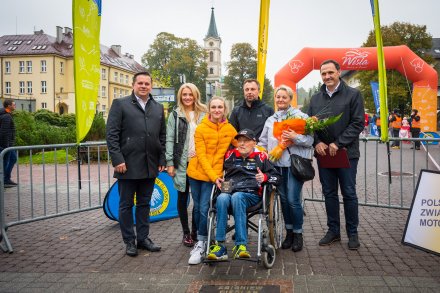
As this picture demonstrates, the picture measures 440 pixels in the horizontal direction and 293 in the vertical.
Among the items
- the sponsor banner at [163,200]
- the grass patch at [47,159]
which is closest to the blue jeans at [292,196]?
the sponsor banner at [163,200]

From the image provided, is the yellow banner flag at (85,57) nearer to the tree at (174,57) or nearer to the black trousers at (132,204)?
the black trousers at (132,204)

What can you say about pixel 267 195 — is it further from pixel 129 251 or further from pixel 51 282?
pixel 51 282

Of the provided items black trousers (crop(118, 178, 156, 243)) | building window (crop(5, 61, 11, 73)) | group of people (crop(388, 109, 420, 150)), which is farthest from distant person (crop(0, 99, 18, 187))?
building window (crop(5, 61, 11, 73))

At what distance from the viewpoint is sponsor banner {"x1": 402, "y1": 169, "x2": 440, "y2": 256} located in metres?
4.20

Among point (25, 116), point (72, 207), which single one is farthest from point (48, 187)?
point (25, 116)

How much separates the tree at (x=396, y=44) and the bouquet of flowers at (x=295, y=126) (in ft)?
128

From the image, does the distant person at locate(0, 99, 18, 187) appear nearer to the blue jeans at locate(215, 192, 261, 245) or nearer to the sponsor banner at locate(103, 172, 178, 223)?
the sponsor banner at locate(103, 172, 178, 223)

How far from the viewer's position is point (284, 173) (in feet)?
15.7

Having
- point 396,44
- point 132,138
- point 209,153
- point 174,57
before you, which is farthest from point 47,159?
point 174,57

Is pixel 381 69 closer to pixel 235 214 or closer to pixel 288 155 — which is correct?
pixel 288 155

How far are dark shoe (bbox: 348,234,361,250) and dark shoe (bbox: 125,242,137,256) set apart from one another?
8.28 feet

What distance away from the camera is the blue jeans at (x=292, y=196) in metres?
4.75

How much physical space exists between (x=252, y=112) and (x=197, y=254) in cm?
185

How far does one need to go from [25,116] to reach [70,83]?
46565 millimetres
